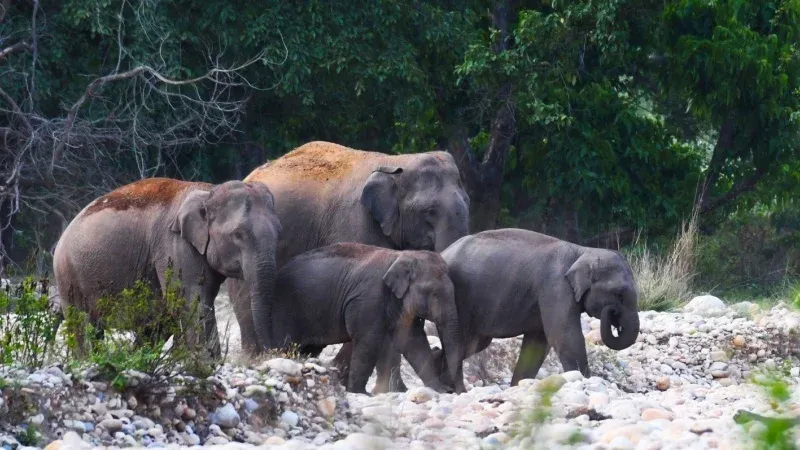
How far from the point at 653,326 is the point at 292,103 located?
7.08 m

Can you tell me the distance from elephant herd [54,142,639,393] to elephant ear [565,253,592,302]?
0.4 inches

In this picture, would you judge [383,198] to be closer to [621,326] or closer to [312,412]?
[621,326]

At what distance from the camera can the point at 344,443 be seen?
7.11 metres

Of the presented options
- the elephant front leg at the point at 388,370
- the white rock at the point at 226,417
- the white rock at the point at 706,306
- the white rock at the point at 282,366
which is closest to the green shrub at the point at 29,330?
the white rock at the point at 226,417

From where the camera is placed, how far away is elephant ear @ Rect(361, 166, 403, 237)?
1248 centimetres

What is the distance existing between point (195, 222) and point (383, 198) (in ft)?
6.09

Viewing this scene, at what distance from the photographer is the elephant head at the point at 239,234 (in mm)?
10938

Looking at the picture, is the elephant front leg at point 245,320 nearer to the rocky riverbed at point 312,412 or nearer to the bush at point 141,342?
the rocky riverbed at point 312,412

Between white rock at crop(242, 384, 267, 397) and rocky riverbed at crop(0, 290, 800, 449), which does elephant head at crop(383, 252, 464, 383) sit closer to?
rocky riverbed at crop(0, 290, 800, 449)

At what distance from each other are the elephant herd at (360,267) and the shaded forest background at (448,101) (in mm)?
5407

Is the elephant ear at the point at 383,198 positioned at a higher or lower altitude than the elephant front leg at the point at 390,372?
higher

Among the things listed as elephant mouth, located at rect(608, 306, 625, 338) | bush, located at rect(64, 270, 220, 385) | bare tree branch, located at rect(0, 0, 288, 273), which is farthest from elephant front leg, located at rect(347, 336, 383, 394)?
bare tree branch, located at rect(0, 0, 288, 273)

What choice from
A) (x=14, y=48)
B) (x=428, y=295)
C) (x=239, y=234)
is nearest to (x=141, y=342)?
(x=239, y=234)

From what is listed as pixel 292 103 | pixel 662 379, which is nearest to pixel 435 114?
pixel 292 103
